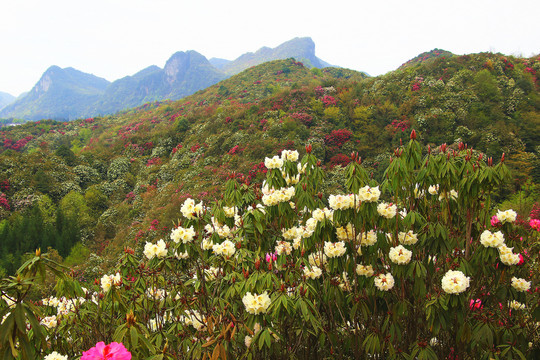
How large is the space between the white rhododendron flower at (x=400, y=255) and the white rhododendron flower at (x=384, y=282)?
13 centimetres

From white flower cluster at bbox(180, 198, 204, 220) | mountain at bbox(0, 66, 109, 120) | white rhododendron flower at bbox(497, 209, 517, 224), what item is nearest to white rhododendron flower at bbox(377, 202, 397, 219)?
white rhododendron flower at bbox(497, 209, 517, 224)

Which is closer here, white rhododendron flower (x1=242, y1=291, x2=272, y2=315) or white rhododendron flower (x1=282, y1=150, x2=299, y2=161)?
white rhododendron flower (x1=242, y1=291, x2=272, y2=315)

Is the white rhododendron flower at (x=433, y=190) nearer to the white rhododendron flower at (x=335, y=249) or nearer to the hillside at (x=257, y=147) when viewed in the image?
the white rhododendron flower at (x=335, y=249)

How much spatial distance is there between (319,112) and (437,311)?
18.4m

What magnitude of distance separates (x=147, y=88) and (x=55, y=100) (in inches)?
2101

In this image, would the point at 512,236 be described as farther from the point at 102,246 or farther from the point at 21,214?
the point at 21,214

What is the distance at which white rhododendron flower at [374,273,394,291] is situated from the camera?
200 centimetres

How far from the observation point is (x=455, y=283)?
1739 mm

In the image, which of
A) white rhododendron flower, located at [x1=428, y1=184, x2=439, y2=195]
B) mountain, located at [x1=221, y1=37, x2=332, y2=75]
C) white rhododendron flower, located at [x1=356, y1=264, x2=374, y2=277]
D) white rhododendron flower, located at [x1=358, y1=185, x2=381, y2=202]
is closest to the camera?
white rhododendron flower, located at [x1=358, y1=185, x2=381, y2=202]

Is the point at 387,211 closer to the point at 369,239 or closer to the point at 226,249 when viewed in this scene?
the point at 369,239

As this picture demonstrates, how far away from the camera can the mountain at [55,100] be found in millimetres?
140938

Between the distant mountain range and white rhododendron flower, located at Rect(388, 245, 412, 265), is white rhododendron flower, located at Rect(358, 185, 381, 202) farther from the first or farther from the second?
the distant mountain range

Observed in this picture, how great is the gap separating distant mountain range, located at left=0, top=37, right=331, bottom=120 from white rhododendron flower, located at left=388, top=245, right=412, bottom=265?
144 meters

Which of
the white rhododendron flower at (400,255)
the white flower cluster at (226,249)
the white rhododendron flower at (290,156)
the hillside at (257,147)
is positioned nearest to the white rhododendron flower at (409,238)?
the white rhododendron flower at (400,255)
